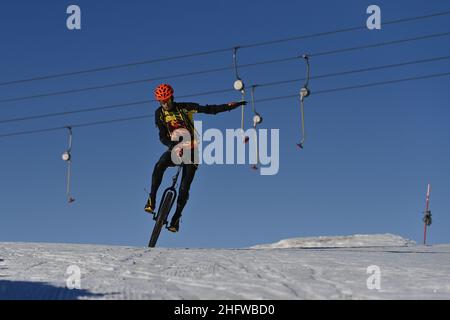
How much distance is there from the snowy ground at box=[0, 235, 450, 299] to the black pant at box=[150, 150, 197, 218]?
2.84m

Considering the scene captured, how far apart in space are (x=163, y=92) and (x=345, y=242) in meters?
11.9

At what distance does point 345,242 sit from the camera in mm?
21875

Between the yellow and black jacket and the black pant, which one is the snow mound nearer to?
the black pant

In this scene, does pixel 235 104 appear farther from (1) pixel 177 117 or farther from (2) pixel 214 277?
(2) pixel 214 277

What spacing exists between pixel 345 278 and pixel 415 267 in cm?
163

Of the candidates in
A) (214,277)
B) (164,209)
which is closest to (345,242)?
(164,209)

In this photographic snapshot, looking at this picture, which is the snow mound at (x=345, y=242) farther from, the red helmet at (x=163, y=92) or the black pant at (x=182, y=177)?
the red helmet at (x=163, y=92)

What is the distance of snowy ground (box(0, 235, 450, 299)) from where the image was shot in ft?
18.1

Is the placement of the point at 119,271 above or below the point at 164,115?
below

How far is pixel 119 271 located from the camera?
683 cm

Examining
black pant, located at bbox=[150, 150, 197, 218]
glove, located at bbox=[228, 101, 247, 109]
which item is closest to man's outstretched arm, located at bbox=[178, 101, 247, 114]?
glove, located at bbox=[228, 101, 247, 109]

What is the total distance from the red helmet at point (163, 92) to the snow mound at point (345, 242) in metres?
5.81

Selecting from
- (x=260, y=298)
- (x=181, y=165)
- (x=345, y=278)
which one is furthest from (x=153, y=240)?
(x=260, y=298)
